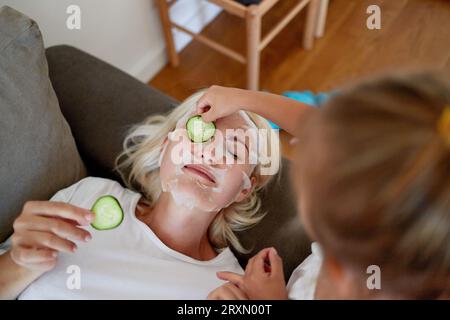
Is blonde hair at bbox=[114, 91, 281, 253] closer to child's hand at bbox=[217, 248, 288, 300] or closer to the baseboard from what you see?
child's hand at bbox=[217, 248, 288, 300]

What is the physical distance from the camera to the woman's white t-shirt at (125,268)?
34.1 inches

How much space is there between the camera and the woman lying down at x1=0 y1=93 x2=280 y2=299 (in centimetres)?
79

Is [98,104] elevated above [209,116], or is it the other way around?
[98,104]

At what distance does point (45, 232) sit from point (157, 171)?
36 centimetres

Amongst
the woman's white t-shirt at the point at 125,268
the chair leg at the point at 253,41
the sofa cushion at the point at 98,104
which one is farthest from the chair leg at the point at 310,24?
the woman's white t-shirt at the point at 125,268

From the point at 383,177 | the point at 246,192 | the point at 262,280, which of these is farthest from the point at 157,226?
the point at 383,177

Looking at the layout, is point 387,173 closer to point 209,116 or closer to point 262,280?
point 262,280

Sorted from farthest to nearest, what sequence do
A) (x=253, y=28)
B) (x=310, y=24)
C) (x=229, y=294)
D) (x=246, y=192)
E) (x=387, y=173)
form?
(x=310, y=24) < (x=253, y=28) < (x=246, y=192) < (x=229, y=294) < (x=387, y=173)

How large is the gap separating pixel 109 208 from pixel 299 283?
17.6 inches

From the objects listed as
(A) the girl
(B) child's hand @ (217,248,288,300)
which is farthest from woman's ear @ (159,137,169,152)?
(A) the girl

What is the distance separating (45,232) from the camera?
0.77 meters

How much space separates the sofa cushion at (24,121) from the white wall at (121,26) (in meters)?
0.38

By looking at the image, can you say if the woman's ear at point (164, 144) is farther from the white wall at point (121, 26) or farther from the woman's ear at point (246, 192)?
the white wall at point (121, 26)

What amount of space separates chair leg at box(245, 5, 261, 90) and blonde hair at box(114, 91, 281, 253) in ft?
1.87
